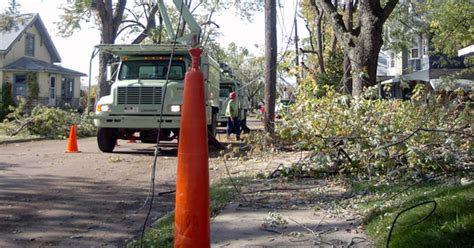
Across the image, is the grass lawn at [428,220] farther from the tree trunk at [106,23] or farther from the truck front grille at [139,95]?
the tree trunk at [106,23]

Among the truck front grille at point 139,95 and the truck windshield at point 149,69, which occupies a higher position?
the truck windshield at point 149,69

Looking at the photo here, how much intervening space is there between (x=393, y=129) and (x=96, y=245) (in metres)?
4.70

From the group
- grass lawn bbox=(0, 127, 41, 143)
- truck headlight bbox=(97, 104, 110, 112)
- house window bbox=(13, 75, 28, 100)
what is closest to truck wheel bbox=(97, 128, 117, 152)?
truck headlight bbox=(97, 104, 110, 112)

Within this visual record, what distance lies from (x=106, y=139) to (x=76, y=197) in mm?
6376

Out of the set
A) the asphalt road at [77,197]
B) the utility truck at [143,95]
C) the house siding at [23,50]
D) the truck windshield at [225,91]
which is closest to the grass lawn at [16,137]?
the asphalt road at [77,197]

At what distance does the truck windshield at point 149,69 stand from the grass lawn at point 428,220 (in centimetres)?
851

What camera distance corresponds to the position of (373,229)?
5.18 metres

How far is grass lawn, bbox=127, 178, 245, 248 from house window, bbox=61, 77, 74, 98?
120 feet

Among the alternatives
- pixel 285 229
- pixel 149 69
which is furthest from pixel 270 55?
pixel 285 229

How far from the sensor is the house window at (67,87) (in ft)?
141

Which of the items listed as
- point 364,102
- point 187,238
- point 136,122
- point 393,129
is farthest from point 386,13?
point 187,238

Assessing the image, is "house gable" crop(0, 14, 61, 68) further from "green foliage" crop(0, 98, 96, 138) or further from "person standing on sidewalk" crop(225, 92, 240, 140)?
"person standing on sidewalk" crop(225, 92, 240, 140)

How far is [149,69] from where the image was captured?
14.4 m

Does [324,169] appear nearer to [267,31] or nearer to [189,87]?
[189,87]
